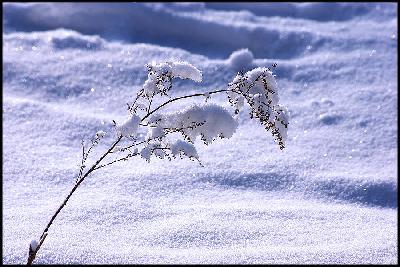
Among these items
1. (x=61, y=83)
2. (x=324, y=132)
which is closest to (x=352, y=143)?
(x=324, y=132)

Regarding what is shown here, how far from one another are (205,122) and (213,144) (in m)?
2.32

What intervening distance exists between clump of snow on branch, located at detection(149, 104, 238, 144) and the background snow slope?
76cm

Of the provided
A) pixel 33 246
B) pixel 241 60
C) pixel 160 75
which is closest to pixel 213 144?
pixel 241 60

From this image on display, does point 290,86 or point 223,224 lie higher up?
point 290,86

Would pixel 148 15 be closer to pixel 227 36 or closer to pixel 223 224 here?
pixel 227 36

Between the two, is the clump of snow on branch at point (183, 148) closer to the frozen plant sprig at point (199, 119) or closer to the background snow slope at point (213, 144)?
the frozen plant sprig at point (199, 119)

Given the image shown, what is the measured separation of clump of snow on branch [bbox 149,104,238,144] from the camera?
98.7 inches

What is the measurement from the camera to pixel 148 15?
288 inches

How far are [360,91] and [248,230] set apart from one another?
9.79 ft

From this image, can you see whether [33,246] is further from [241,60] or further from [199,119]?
[241,60]

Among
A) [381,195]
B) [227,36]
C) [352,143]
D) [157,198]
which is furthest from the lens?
[227,36]

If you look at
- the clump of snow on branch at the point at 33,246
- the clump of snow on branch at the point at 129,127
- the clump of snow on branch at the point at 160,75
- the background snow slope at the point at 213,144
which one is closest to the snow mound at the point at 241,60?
the background snow slope at the point at 213,144

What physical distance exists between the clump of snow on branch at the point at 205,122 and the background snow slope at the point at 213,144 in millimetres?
758

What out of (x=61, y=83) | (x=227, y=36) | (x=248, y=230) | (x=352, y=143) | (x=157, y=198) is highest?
(x=227, y=36)
